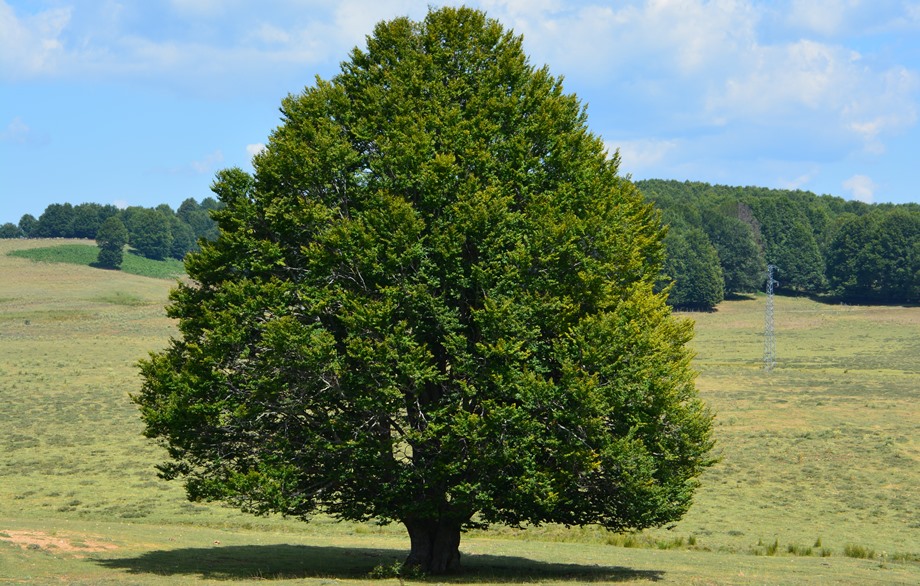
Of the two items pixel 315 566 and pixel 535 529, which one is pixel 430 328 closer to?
pixel 315 566

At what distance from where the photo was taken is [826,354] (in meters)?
119

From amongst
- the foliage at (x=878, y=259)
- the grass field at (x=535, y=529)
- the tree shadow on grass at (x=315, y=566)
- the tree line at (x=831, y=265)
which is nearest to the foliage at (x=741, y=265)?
the tree line at (x=831, y=265)

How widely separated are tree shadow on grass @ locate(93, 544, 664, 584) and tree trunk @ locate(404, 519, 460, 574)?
1.80 ft

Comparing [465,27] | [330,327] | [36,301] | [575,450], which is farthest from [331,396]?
[36,301]

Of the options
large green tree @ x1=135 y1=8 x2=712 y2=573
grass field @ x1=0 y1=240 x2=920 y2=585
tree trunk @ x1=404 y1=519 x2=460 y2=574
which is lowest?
grass field @ x1=0 y1=240 x2=920 y2=585

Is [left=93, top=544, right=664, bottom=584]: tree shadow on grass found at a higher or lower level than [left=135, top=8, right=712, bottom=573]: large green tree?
lower

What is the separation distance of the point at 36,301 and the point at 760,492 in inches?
4822

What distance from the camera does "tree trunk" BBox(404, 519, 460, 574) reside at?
28234 mm

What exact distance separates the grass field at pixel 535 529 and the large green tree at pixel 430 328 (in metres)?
2.69

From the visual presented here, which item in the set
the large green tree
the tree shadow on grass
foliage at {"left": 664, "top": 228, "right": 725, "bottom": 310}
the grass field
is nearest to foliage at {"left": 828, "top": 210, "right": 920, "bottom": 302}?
foliage at {"left": 664, "top": 228, "right": 725, "bottom": 310}

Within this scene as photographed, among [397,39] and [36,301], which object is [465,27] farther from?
[36,301]

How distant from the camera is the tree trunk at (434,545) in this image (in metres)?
28.2

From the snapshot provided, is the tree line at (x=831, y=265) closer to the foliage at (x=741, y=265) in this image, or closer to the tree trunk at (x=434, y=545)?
the foliage at (x=741, y=265)

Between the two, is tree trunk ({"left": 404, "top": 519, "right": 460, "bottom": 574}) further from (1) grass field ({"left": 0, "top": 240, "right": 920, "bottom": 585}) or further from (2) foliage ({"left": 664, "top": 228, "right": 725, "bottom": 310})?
(2) foliage ({"left": 664, "top": 228, "right": 725, "bottom": 310})
